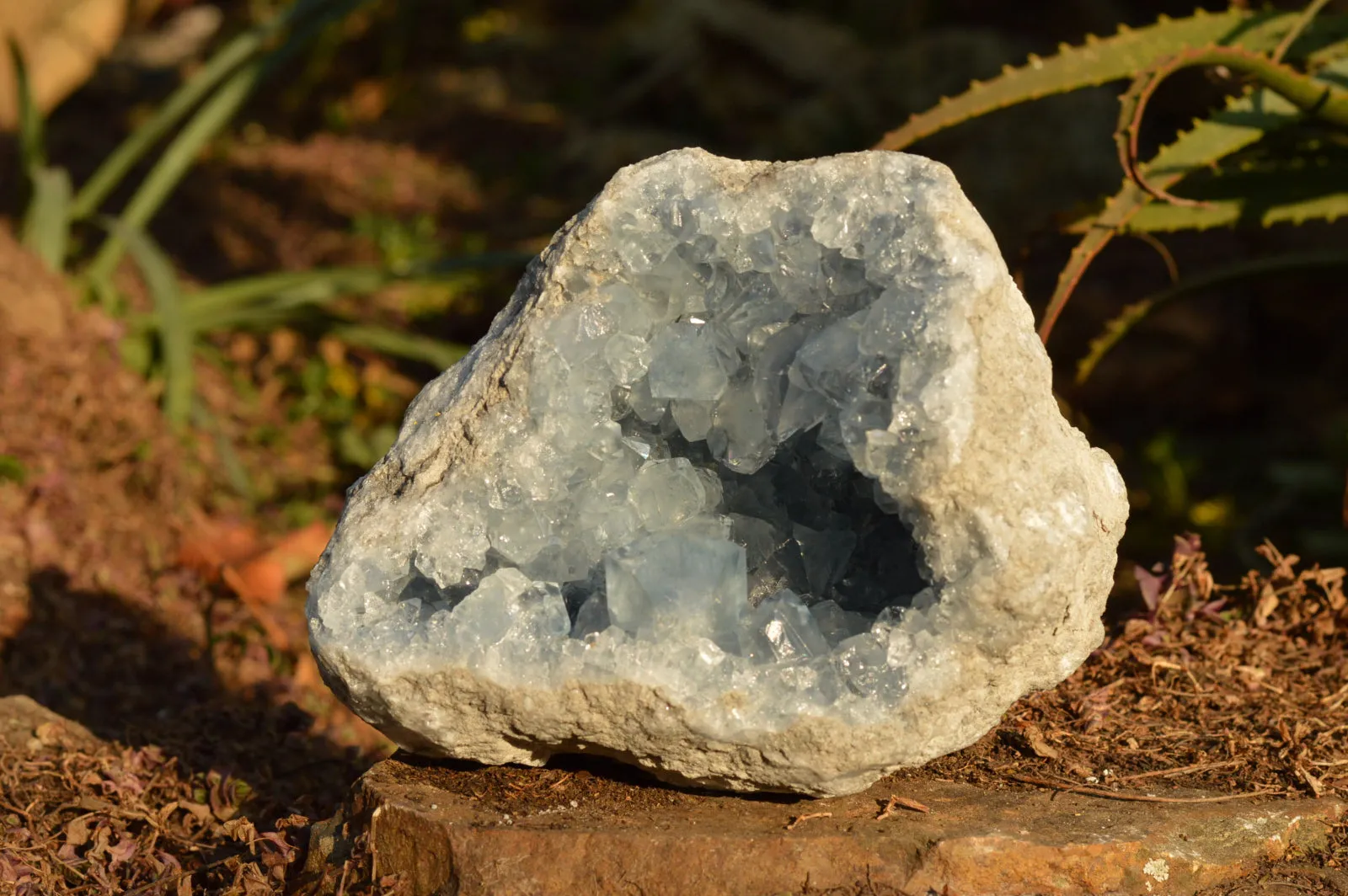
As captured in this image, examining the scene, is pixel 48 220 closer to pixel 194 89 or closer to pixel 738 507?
pixel 194 89

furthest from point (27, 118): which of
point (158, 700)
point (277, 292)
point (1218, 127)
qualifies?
point (1218, 127)

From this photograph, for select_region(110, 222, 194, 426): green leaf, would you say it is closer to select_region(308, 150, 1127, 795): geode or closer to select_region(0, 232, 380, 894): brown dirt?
select_region(0, 232, 380, 894): brown dirt

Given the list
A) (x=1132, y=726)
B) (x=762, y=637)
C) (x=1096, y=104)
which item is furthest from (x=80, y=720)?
(x=1096, y=104)

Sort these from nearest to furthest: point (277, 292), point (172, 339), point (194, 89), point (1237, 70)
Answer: point (1237, 70), point (172, 339), point (194, 89), point (277, 292)

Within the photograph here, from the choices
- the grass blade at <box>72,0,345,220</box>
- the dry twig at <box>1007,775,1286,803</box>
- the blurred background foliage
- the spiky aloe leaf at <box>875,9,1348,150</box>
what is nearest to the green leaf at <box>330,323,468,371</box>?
the blurred background foliage

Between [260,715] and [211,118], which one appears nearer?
[260,715]

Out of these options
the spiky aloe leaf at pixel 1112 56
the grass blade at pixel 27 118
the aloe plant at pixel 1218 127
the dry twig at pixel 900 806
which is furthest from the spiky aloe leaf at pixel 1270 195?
the grass blade at pixel 27 118
